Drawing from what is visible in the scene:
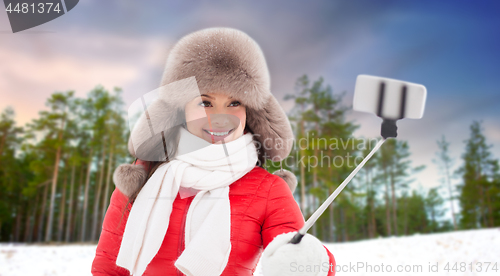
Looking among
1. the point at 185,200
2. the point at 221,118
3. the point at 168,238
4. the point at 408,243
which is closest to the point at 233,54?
the point at 221,118

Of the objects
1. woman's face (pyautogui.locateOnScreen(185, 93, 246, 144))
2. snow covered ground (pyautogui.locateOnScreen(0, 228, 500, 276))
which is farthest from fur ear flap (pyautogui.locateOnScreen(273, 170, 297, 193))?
snow covered ground (pyautogui.locateOnScreen(0, 228, 500, 276))

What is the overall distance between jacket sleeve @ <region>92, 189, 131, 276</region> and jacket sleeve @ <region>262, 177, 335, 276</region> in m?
0.83

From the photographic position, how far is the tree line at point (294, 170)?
13281mm

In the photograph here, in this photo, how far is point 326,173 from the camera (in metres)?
13.4

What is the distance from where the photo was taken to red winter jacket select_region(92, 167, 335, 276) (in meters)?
1.42

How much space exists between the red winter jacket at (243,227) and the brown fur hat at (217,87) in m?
0.31

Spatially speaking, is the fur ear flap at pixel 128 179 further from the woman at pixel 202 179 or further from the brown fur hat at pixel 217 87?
the brown fur hat at pixel 217 87

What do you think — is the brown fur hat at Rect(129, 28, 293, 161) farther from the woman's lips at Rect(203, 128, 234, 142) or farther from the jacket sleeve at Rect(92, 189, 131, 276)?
the jacket sleeve at Rect(92, 189, 131, 276)

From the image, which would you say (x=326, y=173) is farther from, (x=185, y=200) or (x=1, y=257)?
(x=185, y=200)

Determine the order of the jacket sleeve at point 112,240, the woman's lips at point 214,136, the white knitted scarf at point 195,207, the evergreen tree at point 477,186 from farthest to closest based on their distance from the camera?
the evergreen tree at point 477,186
the woman's lips at point 214,136
the jacket sleeve at point 112,240
the white knitted scarf at point 195,207

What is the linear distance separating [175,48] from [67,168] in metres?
18.7

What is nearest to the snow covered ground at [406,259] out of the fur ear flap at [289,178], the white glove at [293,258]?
the fur ear flap at [289,178]

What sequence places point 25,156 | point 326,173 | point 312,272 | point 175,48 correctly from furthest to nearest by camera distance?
point 25,156, point 326,173, point 175,48, point 312,272

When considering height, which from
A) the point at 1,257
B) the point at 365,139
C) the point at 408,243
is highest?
the point at 365,139
